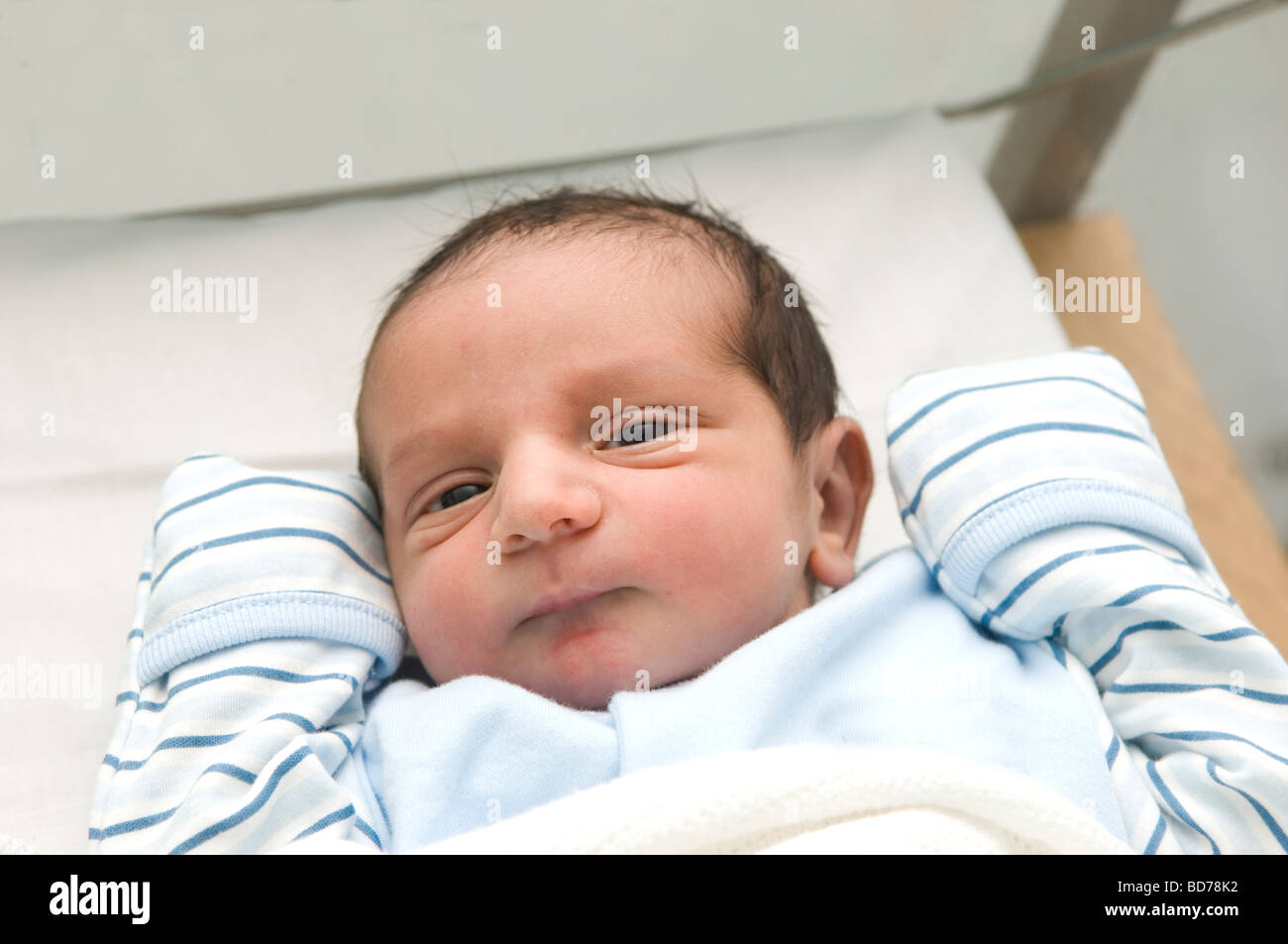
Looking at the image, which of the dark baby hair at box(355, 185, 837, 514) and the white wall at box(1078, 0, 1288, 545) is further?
the white wall at box(1078, 0, 1288, 545)

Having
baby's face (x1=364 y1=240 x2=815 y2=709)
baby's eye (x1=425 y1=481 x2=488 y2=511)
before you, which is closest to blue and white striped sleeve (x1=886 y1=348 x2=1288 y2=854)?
baby's face (x1=364 y1=240 x2=815 y2=709)

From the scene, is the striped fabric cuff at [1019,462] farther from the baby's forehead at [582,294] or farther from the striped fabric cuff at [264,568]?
the striped fabric cuff at [264,568]

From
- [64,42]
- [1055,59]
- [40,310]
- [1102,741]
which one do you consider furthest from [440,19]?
[1102,741]

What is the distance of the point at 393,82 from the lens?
1.44 m

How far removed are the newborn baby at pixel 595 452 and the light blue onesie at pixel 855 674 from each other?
0.04m

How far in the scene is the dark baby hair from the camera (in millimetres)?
941

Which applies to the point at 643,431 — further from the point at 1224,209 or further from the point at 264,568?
the point at 1224,209

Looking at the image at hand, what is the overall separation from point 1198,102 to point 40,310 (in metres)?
1.49

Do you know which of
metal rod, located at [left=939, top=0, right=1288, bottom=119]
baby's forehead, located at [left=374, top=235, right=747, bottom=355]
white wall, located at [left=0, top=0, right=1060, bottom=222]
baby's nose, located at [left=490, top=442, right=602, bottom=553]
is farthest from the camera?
metal rod, located at [left=939, top=0, right=1288, bottom=119]

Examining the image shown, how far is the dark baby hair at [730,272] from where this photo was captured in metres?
0.94

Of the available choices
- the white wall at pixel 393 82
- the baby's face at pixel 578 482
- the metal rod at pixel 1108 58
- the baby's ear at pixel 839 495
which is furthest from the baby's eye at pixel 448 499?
the metal rod at pixel 1108 58

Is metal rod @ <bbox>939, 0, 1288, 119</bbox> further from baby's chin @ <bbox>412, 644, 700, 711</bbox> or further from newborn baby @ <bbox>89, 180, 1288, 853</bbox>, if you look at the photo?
baby's chin @ <bbox>412, 644, 700, 711</bbox>

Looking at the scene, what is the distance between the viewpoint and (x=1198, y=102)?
1678 millimetres
